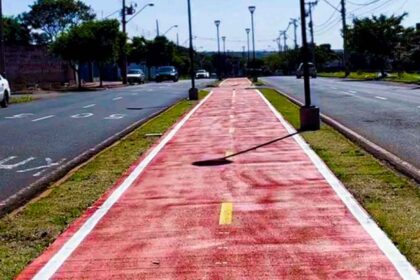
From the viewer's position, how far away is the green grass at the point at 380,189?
283 inches

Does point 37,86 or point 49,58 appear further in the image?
point 49,58

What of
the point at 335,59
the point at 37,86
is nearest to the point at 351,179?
the point at 37,86

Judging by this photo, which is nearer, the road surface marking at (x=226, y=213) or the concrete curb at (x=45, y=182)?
the road surface marking at (x=226, y=213)

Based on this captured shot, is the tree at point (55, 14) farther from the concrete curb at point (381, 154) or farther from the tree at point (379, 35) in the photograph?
the concrete curb at point (381, 154)

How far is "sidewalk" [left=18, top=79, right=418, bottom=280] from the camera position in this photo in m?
6.31

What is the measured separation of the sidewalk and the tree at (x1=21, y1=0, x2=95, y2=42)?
9039cm

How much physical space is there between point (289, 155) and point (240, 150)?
1255mm

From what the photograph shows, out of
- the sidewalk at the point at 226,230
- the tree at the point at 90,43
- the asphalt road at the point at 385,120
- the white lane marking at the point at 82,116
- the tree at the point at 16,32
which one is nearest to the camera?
the sidewalk at the point at 226,230

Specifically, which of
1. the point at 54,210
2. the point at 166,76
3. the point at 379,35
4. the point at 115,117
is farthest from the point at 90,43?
the point at 54,210

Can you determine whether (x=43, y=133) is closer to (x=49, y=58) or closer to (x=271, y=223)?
(x=271, y=223)

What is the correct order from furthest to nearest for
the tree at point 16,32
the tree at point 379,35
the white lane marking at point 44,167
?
the tree at point 16,32
the tree at point 379,35
the white lane marking at point 44,167

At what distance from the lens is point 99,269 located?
6.45m

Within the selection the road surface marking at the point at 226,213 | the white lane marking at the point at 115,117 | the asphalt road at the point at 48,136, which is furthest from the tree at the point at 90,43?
the road surface marking at the point at 226,213

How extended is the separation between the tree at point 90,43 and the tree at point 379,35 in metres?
23.9
